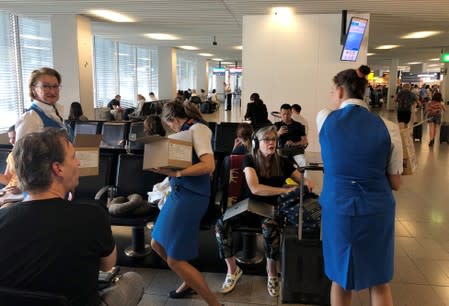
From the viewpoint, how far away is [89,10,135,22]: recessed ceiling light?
8555mm

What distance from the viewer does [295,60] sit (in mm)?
8562

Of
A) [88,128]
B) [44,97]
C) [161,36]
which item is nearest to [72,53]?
[88,128]

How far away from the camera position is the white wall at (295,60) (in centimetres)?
838

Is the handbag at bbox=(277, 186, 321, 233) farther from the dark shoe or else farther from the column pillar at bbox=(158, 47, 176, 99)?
the column pillar at bbox=(158, 47, 176, 99)

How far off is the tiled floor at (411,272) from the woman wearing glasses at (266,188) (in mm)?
133

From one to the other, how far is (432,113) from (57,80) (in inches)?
449

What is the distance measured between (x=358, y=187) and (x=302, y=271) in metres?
1.03

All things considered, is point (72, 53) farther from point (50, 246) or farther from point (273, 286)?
point (50, 246)

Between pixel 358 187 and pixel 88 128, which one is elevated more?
pixel 358 187

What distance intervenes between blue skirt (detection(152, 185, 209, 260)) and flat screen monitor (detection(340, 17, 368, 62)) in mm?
6403

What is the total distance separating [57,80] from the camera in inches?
100.0

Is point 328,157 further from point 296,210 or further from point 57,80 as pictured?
point 57,80

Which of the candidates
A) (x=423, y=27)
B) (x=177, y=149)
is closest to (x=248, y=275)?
(x=177, y=149)

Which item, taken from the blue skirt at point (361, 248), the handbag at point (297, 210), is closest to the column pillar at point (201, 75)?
the handbag at point (297, 210)
